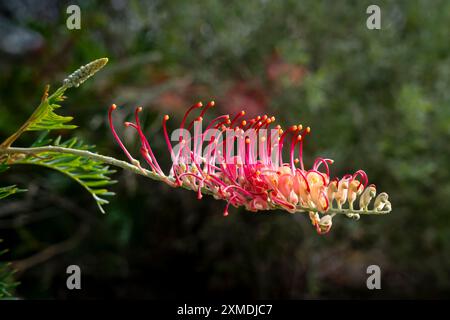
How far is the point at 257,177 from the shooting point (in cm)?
90

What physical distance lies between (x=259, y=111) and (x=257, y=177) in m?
2.16

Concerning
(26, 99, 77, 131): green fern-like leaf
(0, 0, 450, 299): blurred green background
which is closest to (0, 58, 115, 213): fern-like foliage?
(26, 99, 77, 131): green fern-like leaf

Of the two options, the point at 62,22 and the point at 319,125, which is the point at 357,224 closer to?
the point at 319,125

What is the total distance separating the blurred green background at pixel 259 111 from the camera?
9.20 ft

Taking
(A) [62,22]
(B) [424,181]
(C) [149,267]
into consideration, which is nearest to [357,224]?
(B) [424,181]

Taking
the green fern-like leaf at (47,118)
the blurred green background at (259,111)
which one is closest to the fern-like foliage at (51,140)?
the green fern-like leaf at (47,118)

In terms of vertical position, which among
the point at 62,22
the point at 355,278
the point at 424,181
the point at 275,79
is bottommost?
the point at 355,278

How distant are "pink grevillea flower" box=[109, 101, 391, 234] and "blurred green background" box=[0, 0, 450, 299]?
5.66 feet

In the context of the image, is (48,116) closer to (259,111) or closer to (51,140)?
(51,140)

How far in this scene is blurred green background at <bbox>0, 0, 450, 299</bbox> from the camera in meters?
2.80

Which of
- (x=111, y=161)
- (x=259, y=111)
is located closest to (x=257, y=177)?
(x=111, y=161)
